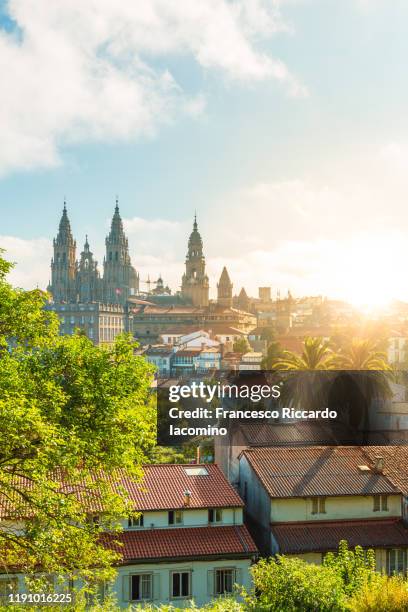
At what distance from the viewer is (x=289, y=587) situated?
13.9m

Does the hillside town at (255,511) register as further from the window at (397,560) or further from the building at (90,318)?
the building at (90,318)

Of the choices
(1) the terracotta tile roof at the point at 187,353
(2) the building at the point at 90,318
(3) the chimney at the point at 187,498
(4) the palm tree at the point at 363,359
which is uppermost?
(2) the building at the point at 90,318

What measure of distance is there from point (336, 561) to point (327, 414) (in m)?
17.0

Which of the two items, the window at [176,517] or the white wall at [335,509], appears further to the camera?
the white wall at [335,509]

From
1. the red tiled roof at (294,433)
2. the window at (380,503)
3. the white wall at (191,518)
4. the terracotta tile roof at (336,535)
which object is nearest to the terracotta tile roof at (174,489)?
the white wall at (191,518)

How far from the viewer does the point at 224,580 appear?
62.6ft

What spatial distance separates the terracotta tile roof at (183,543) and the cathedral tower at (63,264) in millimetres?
154491

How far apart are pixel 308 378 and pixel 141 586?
59.4 feet

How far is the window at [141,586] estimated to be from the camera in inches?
730

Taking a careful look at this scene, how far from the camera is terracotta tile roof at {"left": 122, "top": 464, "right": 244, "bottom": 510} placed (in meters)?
20.3

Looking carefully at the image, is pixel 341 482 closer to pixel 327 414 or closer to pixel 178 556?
pixel 178 556

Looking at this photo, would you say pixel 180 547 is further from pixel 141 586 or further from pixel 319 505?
pixel 319 505

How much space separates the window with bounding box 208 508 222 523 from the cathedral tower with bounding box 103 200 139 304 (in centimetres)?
15166

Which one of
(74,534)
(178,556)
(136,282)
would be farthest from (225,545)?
(136,282)
